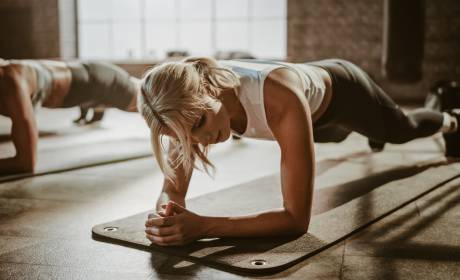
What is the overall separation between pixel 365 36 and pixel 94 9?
464 cm

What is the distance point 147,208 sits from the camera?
195 cm

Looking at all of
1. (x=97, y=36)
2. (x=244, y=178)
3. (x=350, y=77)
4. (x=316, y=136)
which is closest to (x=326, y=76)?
(x=350, y=77)

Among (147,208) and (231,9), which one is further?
(231,9)

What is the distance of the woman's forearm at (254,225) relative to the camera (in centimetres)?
147

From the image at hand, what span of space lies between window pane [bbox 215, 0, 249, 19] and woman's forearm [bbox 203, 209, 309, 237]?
7491mm

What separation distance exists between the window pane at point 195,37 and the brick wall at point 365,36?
144 centimetres

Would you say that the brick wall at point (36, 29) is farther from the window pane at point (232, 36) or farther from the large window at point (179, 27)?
the window pane at point (232, 36)

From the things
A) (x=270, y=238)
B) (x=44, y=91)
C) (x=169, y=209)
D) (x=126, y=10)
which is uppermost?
(x=126, y=10)

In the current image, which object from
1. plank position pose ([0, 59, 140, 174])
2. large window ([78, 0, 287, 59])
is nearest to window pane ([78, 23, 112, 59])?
large window ([78, 0, 287, 59])

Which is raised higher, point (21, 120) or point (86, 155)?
point (21, 120)

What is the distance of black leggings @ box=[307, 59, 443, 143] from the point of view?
2.00 m

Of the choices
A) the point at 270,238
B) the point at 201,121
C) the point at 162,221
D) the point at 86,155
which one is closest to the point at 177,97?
the point at 201,121

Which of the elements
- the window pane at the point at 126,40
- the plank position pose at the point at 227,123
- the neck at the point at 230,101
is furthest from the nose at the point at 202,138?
the window pane at the point at 126,40

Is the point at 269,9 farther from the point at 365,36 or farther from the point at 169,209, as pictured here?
the point at 169,209
